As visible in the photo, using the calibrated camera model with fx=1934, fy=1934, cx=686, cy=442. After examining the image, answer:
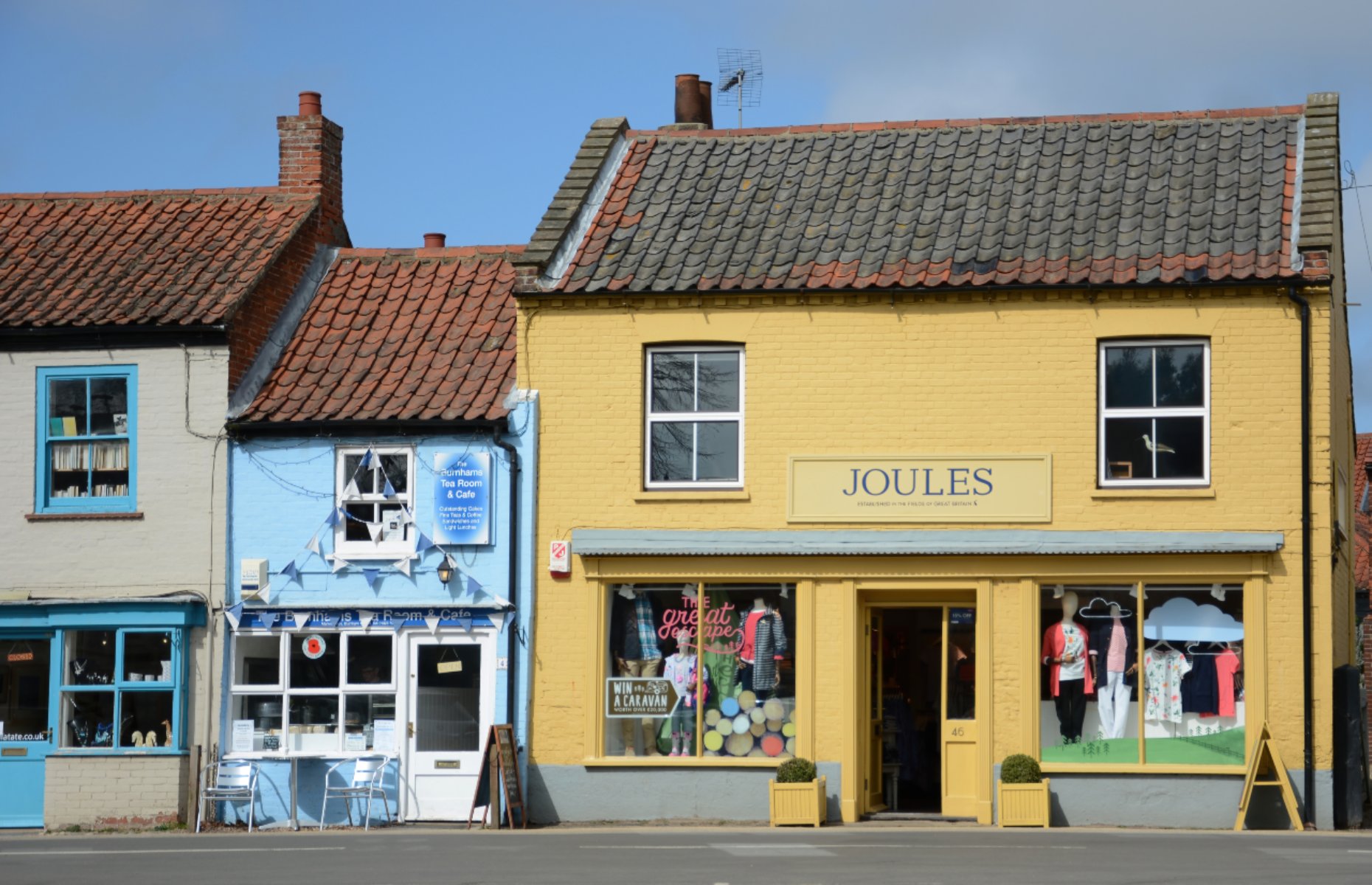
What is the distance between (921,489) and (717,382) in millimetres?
2687

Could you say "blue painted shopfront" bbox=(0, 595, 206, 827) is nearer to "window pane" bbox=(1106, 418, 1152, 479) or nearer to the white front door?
the white front door

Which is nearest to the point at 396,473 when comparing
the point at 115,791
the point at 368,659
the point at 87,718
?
the point at 368,659

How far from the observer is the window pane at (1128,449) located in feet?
70.5

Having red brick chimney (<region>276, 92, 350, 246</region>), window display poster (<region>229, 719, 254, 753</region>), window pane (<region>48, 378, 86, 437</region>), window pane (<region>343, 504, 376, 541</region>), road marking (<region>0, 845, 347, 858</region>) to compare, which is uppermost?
red brick chimney (<region>276, 92, 350, 246</region>)

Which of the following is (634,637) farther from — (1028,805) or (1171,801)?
(1171,801)

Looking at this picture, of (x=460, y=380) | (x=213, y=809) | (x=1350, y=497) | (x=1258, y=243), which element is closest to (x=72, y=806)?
(x=213, y=809)

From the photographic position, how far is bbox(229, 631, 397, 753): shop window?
74.8 feet

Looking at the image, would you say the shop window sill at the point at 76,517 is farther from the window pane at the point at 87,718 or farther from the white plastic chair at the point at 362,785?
the white plastic chair at the point at 362,785

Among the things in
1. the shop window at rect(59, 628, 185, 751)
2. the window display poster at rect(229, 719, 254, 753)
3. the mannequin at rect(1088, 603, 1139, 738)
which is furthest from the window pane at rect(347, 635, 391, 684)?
the mannequin at rect(1088, 603, 1139, 738)

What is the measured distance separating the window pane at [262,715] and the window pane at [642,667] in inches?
158

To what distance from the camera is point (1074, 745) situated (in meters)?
21.3

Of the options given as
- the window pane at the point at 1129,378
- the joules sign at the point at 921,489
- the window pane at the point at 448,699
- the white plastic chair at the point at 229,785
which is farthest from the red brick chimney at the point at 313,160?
the window pane at the point at 1129,378

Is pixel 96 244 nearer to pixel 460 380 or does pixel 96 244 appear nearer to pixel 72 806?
pixel 460 380

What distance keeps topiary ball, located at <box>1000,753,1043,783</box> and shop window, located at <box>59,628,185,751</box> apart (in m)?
9.62
